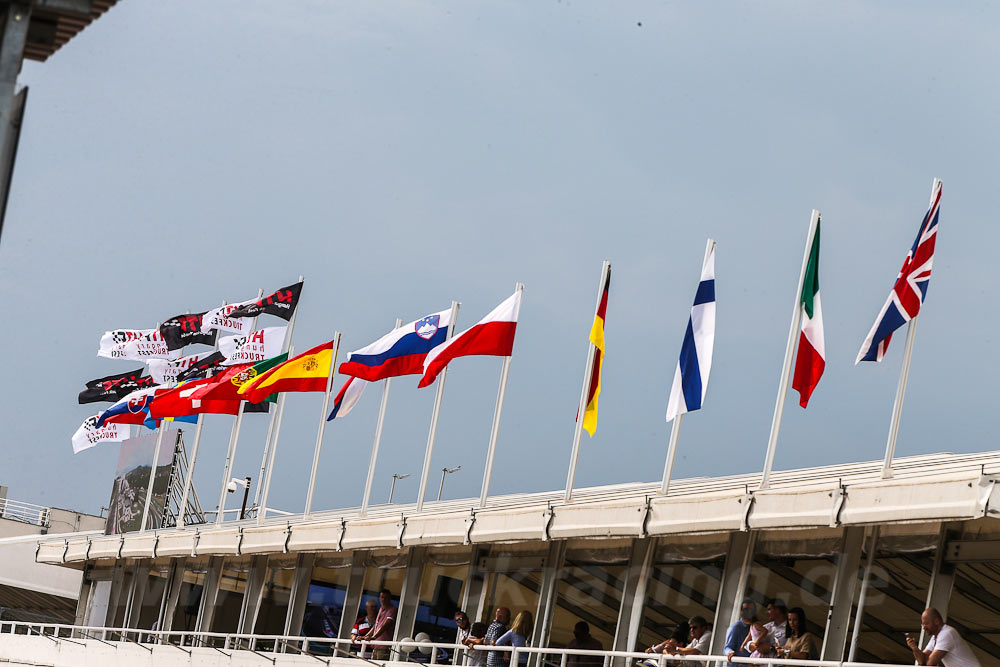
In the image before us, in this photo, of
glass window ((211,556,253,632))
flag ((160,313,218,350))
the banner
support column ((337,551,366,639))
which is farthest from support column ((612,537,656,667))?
the banner

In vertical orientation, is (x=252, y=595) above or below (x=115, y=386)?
below

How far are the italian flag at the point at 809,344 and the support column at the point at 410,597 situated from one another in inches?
334

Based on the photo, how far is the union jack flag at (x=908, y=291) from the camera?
1897cm

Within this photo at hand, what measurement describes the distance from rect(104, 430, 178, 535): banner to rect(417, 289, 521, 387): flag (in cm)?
1739

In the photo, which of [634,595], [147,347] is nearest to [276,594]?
[147,347]

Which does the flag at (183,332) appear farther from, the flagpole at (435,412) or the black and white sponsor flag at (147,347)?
the flagpole at (435,412)

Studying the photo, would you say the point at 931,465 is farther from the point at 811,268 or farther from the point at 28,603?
the point at 28,603

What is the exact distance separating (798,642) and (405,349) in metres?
13.8

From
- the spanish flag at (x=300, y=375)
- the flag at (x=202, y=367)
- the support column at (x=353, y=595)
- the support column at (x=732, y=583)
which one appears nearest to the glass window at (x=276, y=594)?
the support column at (x=353, y=595)

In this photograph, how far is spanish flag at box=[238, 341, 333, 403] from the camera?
103 ft

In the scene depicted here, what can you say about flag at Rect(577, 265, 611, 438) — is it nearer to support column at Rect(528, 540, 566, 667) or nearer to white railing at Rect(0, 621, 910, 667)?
support column at Rect(528, 540, 566, 667)

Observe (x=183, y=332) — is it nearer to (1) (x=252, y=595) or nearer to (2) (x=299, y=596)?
(1) (x=252, y=595)

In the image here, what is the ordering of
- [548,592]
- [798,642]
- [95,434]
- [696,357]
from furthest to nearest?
[95,434] → [548,592] → [696,357] → [798,642]

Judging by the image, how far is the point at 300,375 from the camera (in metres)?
31.6
